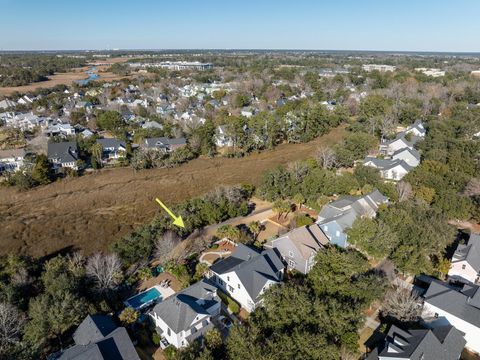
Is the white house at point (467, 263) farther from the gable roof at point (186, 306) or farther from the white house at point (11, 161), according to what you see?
the white house at point (11, 161)

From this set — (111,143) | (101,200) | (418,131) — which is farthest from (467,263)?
(111,143)

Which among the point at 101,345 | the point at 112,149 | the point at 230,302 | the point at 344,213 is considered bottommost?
the point at 230,302

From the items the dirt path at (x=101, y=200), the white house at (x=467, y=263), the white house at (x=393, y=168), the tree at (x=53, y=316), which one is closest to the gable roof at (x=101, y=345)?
the tree at (x=53, y=316)

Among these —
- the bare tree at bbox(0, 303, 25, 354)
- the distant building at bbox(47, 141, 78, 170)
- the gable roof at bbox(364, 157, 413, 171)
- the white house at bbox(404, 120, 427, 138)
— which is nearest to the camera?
the bare tree at bbox(0, 303, 25, 354)

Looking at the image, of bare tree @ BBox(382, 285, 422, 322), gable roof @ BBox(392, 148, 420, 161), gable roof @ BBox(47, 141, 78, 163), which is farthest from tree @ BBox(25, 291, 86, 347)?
gable roof @ BBox(392, 148, 420, 161)

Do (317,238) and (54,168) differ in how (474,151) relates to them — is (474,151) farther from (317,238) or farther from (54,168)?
(54,168)

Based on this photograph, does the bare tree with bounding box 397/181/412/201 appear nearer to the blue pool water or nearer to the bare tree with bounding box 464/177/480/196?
the bare tree with bounding box 464/177/480/196

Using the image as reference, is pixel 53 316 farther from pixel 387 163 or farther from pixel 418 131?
pixel 418 131
